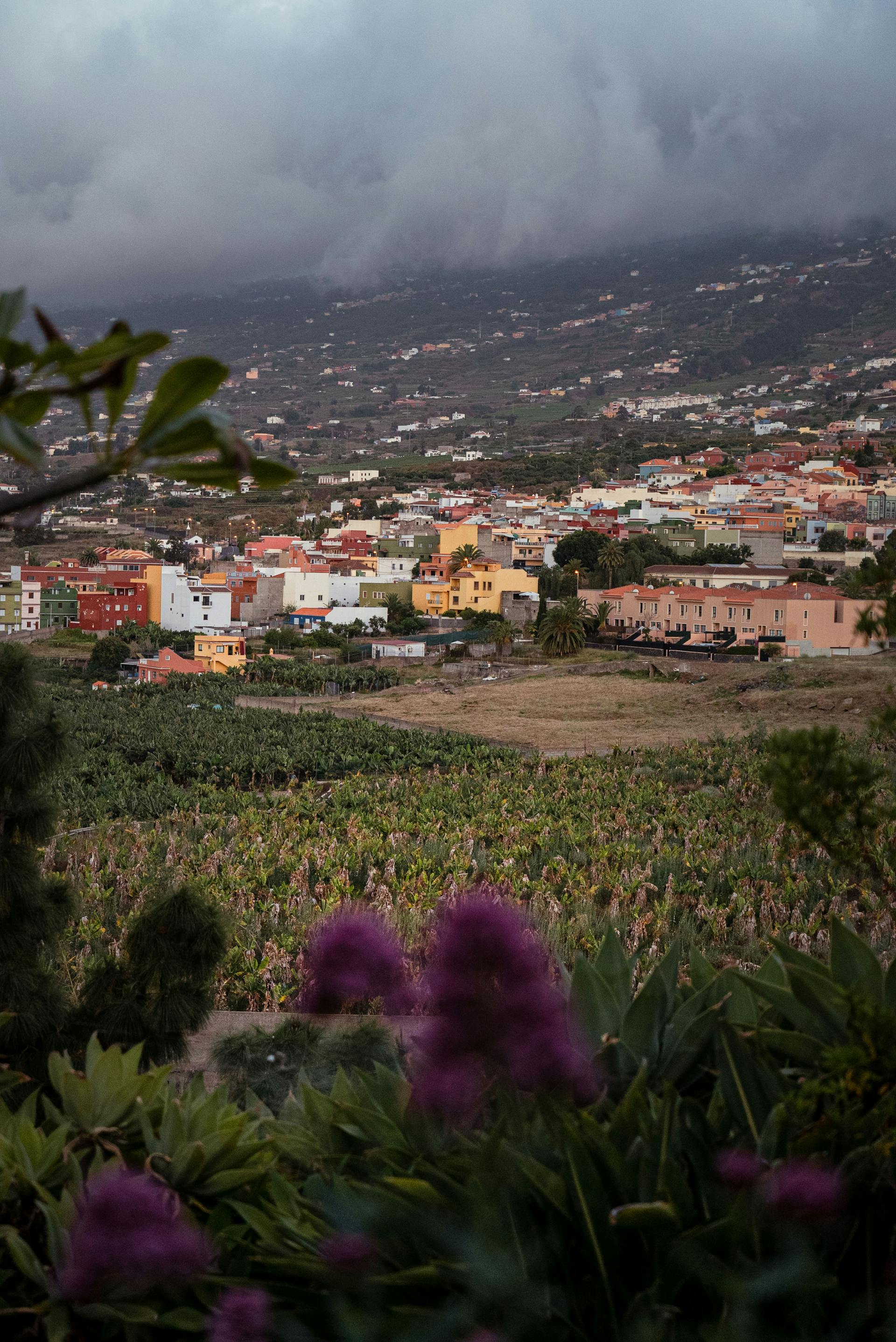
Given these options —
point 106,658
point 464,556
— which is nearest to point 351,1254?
point 106,658

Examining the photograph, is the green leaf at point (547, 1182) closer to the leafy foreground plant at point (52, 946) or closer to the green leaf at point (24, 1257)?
the green leaf at point (24, 1257)

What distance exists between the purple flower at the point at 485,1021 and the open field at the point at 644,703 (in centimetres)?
2062

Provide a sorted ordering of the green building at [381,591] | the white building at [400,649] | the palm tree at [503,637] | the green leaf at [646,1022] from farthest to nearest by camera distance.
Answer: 1. the green building at [381,591]
2. the white building at [400,649]
3. the palm tree at [503,637]
4. the green leaf at [646,1022]

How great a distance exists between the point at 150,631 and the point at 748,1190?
4430cm

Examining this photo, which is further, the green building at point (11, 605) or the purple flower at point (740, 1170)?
the green building at point (11, 605)

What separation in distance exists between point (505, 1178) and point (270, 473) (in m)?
1.35

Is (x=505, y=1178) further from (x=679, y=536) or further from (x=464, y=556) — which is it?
(x=679, y=536)

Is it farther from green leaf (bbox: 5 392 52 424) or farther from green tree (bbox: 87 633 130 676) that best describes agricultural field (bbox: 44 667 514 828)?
green leaf (bbox: 5 392 52 424)

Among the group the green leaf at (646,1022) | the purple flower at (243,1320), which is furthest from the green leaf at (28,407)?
the green leaf at (646,1022)

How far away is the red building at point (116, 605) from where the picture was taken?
46094mm

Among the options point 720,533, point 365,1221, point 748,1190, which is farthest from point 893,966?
point 720,533

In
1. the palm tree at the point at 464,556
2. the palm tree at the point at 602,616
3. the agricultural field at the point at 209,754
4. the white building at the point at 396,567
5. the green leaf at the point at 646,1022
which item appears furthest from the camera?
the white building at the point at 396,567

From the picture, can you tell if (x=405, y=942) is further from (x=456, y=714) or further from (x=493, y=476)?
(x=493, y=476)

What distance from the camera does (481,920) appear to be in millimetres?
1972
